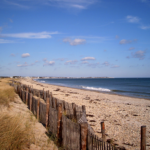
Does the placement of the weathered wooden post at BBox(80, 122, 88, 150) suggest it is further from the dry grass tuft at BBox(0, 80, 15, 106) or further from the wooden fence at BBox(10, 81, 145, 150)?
the dry grass tuft at BBox(0, 80, 15, 106)

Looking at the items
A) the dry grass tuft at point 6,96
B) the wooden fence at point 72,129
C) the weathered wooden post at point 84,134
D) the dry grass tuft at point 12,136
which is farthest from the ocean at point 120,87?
the dry grass tuft at point 12,136

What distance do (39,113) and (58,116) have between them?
287 cm

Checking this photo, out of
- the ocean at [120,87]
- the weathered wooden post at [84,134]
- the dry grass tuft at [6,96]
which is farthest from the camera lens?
the ocean at [120,87]

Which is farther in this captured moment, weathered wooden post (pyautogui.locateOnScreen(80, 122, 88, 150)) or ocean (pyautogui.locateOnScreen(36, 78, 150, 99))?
ocean (pyautogui.locateOnScreen(36, 78, 150, 99))

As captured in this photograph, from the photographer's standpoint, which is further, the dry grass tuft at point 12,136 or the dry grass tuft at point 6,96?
the dry grass tuft at point 6,96

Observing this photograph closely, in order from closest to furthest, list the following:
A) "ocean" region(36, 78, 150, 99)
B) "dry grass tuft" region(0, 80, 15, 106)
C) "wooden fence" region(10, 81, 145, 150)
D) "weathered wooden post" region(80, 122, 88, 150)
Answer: "wooden fence" region(10, 81, 145, 150), "weathered wooden post" region(80, 122, 88, 150), "dry grass tuft" region(0, 80, 15, 106), "ocean" region(36, 78, 150, 99)

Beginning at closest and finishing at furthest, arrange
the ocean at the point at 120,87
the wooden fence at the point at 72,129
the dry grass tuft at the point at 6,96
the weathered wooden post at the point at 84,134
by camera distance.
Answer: the wooden fence at the point at 72,129 → the weathered wooden post at the point at 84,134 → the dry grass tuft at the point at 6,96 → the ocean at the point at 120,87

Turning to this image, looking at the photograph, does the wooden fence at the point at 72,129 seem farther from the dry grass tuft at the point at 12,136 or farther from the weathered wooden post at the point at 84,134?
the dry grass tuft at the point at 12,136

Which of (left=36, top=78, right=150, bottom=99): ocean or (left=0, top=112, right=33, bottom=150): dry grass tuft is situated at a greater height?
(left=0, top=112, right=33, bottom=150): dry grass tuft

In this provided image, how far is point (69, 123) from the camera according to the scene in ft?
14.2

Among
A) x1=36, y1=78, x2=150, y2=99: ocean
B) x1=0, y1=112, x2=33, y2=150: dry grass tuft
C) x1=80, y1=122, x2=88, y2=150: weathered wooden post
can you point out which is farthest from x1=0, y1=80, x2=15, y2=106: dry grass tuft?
x1=36, y1=78, x2=150, y2=99: ocean

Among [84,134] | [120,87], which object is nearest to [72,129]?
[84,134]

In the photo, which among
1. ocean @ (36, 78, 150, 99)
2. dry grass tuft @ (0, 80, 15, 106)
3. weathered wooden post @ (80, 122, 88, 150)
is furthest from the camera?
ocean @ (36, 78, 150, 99)

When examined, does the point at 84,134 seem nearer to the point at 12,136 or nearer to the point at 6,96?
the point at 12,136
